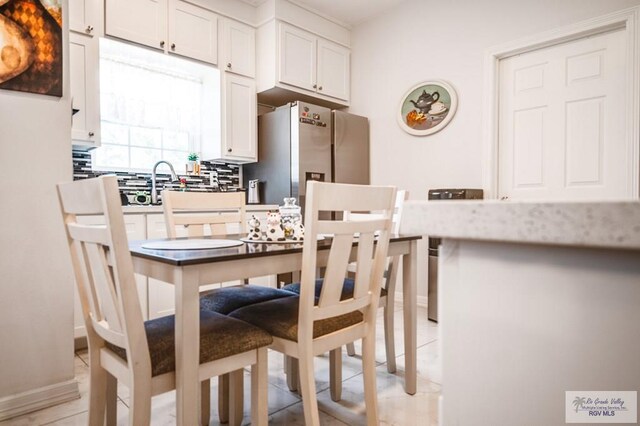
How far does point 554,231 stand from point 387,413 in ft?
5.39

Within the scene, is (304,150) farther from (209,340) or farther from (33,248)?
(209,340)


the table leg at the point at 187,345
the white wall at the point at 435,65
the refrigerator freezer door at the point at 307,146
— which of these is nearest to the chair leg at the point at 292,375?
the table leg at the point at 187,345

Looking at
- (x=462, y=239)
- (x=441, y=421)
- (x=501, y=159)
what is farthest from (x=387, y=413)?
(x=501, y=159)

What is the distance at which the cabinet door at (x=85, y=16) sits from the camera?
2.64 m

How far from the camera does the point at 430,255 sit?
3.13 m

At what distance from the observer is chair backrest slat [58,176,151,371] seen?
40.3 inches

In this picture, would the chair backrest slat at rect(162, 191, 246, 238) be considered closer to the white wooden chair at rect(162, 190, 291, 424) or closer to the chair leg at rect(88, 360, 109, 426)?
the white wooden chair at rect(162, 190, 291, 424)

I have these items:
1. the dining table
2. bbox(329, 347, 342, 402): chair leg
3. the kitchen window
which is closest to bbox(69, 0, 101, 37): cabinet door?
the kitchen window

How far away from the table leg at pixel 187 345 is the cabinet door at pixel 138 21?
2.53m

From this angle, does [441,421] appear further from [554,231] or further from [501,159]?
[501,159]

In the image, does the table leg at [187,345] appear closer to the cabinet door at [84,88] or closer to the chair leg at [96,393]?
the chair leg at [96,393]

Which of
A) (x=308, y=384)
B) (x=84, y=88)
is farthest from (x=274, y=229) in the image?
(x=84, y=88)

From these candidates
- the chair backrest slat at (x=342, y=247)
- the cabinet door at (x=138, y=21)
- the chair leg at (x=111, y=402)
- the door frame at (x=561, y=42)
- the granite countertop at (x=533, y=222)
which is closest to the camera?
the granite countertop at (x=533, y=222)

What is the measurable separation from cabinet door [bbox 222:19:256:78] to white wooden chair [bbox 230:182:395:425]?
103 inches
